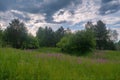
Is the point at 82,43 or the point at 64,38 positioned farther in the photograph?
the point at 64,38

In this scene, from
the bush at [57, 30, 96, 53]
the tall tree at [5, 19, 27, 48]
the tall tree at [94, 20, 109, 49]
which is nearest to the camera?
the bush at [57, 30, 96, 53]

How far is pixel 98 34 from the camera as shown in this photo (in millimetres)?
71312

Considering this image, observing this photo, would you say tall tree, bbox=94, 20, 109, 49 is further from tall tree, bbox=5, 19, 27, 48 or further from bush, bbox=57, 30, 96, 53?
bush, bbox=57, 30, 96, 53

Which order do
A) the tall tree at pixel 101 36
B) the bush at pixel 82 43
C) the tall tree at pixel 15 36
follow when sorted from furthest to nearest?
the tall tree at pixel 101 36
the tall tree at pixel 15 36
the bush at pixel 82 43

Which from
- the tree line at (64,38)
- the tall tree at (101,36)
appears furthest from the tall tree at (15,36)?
the tall tree at (101,36)

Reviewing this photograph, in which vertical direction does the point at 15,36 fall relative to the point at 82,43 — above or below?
above

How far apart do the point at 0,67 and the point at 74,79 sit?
7.78 ft

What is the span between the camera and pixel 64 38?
46.9 m

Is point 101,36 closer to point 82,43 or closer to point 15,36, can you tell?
point 15,36

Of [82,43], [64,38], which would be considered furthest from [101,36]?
[82,43]

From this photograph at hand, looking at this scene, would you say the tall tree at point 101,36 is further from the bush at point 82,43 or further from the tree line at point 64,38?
the bush at point 82,43

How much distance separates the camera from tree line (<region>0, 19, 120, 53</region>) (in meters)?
38.2

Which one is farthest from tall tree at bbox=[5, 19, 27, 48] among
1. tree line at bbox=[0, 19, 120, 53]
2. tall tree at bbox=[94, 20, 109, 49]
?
tall tree at bbox=[94, 20, 109, 49]

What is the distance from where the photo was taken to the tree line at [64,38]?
125 ft
